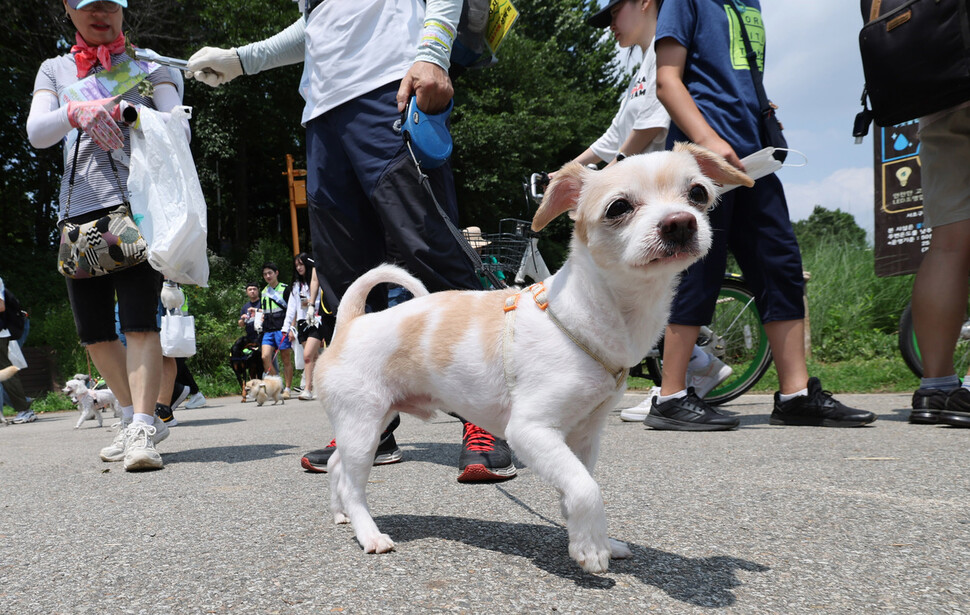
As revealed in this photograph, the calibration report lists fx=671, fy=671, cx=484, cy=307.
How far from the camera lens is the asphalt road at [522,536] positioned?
1576 mm

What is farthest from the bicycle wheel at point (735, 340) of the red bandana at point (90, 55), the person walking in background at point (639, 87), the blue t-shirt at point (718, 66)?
the red bandana at point (90, 55)

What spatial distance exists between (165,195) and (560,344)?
282 centimetres

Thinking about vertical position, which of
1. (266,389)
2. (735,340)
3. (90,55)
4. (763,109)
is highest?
(90,55)

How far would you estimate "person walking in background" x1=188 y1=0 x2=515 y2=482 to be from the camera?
280 cm

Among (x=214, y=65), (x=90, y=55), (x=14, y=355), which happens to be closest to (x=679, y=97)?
(x=214, y=65)

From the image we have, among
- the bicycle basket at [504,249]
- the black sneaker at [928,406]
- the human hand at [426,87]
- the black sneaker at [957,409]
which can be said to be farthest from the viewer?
the bicycle basket at [504,249]

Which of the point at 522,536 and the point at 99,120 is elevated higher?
the point at 99,120

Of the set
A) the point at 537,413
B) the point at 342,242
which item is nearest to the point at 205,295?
the point at 342,242

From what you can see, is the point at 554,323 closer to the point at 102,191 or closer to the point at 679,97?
the point at 679,97

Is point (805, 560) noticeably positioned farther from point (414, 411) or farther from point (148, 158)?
point (148, 158)

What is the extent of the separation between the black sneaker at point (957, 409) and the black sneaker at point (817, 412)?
35 cm

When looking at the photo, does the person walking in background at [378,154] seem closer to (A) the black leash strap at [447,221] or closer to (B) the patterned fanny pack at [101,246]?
(A) the black leash strap at [447,221]

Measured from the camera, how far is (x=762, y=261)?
Result: 394 centimetres

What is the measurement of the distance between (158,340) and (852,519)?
3566 millimetres
